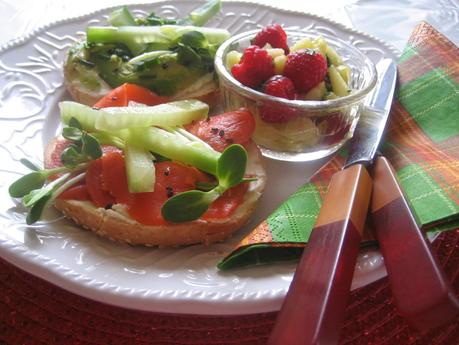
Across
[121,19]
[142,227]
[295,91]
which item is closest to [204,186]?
[142,227]

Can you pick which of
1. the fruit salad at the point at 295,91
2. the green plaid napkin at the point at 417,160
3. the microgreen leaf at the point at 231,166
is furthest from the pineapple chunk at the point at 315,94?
the microgreen leaf at the point at 231,166

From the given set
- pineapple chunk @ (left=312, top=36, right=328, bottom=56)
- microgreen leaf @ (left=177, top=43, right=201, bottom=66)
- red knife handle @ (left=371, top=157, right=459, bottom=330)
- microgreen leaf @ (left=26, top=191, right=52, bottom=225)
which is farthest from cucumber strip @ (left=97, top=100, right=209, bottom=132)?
red knife handle @ (left=371, top=157, right=459, bottom=330)

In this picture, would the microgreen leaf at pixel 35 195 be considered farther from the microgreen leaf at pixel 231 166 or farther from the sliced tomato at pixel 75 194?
the microgreen leaf at pixel 231 166

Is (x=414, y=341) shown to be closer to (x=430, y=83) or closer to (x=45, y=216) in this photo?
(x=430, y=83)

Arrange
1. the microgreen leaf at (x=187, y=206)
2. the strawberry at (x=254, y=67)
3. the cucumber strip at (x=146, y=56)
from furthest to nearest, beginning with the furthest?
the cucumber strip at (x=146, y=56)
the strawberry at (x=254, y=67)
the microgreen leaf at (x=187, y=206)

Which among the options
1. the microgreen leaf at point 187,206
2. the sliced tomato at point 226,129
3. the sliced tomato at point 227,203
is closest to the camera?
the microgreen leaf at point 187,206

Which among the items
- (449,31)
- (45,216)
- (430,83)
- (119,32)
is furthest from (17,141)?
(449,31)
